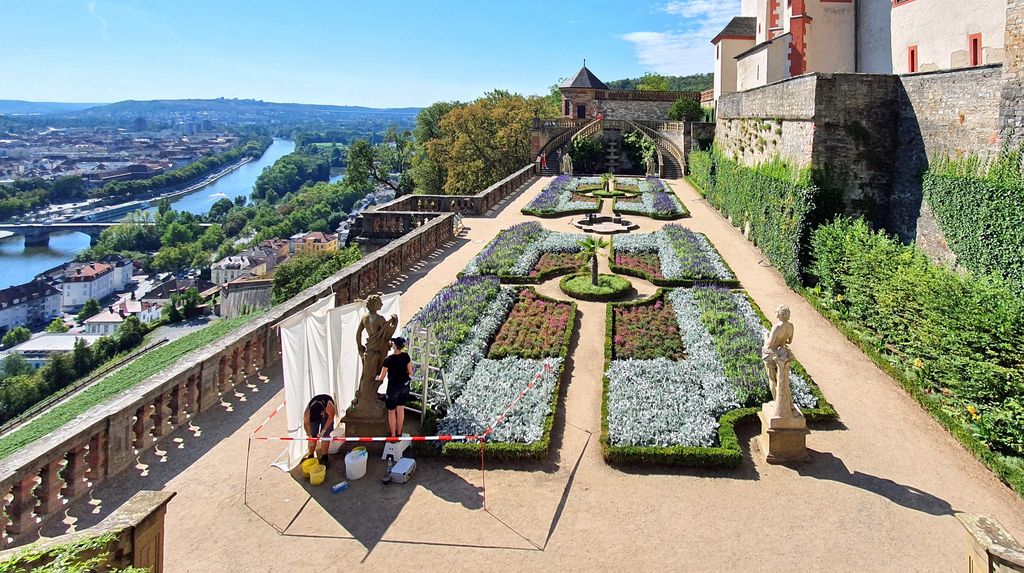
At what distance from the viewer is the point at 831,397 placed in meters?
11.0

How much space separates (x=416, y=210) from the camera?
31.0 m

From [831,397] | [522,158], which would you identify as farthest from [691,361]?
[522,158]

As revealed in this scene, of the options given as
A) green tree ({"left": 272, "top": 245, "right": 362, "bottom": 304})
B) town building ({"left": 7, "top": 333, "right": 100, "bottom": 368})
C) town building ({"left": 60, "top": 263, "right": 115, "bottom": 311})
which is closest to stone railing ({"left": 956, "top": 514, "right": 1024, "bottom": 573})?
green tree ({"left": 272, "top": 245, "right": 362, "bottom": 304})

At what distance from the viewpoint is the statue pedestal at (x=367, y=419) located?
8820mm

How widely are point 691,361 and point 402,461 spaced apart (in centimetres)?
629

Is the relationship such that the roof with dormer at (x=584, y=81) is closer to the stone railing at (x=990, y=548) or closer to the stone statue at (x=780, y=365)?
the stone statue at (x=780, y=365)

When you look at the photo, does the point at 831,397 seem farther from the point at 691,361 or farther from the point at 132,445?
the point at 132,445

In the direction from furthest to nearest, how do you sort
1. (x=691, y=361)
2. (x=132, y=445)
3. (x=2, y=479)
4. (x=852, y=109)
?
(x=852, y=109) → (x=691, y=361) → (x=132, y=445) → (x=2, y=479)

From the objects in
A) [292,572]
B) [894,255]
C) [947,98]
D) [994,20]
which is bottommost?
[292,572]

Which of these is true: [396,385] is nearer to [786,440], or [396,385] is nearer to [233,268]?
[786,440]

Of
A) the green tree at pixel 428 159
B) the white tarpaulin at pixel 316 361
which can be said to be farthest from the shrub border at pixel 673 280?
the green tree at pixel 428 159

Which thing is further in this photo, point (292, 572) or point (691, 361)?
point (691, 361)

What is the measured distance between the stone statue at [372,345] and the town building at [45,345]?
57.5 metres

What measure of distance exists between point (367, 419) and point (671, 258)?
14.1 metres
